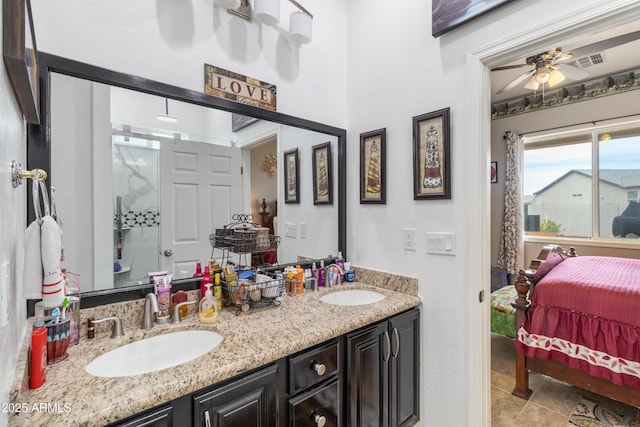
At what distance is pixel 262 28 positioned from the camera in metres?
1.74

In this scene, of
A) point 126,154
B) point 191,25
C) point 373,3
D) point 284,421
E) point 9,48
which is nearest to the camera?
point 9,48

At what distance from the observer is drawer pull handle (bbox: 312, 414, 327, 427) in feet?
4.16

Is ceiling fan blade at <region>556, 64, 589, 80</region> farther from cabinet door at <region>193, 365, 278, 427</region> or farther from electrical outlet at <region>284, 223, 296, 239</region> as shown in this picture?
cabinet door at <region>193, 365, 278, 427</region>

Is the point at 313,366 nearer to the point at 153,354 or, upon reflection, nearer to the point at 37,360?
the point at 153,354

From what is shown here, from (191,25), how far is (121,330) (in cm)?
140

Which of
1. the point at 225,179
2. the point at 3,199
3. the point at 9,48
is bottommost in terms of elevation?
the point at 3,199

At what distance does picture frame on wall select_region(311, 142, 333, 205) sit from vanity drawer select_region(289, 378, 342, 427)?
3.77 ft

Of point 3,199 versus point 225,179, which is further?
point 225,179

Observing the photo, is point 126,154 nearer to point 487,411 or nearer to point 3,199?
point 3,199

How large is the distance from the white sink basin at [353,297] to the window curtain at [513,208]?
3.39 m

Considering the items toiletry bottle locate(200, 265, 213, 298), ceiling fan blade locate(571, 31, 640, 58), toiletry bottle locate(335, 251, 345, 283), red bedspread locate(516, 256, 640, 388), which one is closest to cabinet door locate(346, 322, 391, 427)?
toiletry bottle locate(335, 251, 345, 283)

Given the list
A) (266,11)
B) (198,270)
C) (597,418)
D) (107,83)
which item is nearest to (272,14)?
(266,11)

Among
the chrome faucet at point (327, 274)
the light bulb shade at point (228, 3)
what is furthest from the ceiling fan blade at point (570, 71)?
the light bulb shade at point (228, 3)

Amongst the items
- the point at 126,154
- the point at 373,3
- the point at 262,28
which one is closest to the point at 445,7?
the point at 373,3
